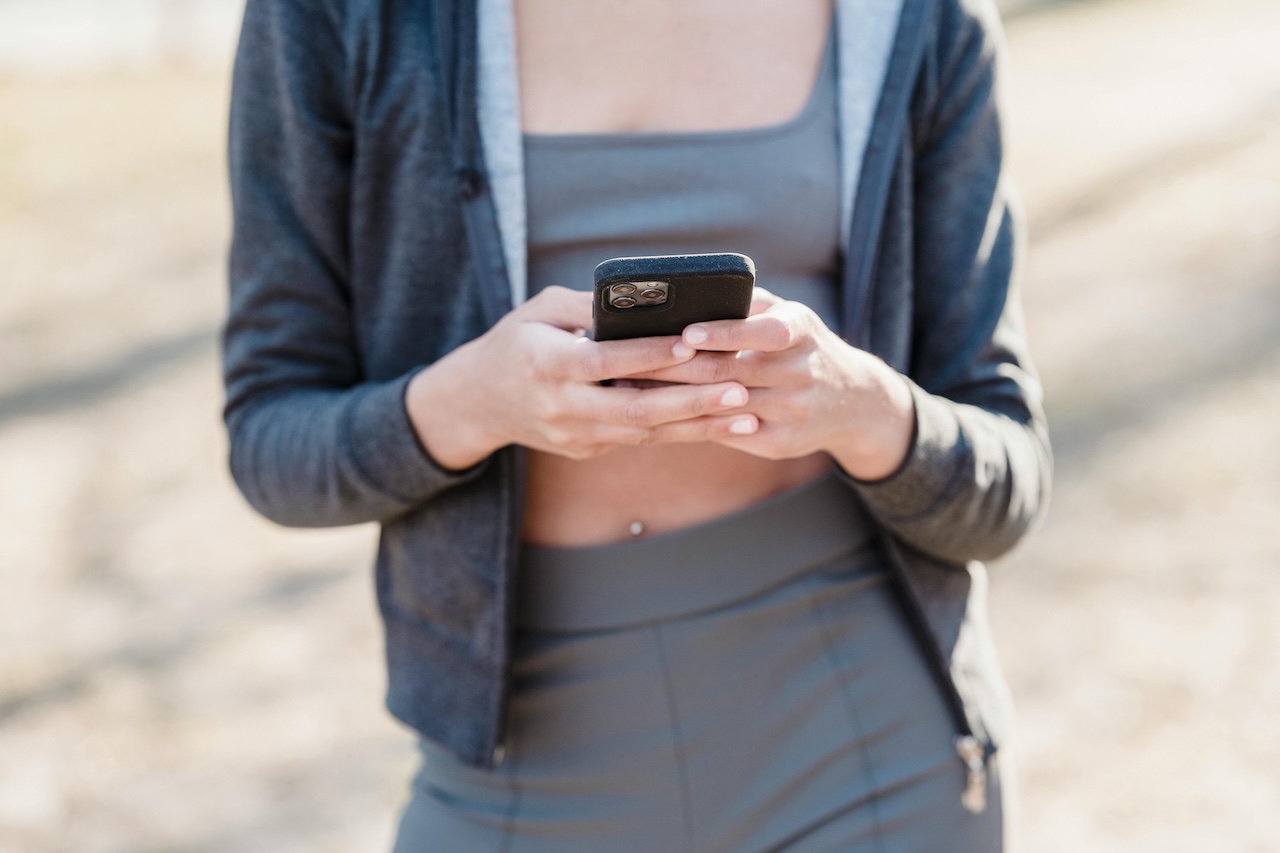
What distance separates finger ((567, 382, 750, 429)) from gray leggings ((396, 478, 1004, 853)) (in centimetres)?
28

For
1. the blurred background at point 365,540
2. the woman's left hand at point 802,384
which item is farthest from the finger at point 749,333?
the blurred background at point 365,540

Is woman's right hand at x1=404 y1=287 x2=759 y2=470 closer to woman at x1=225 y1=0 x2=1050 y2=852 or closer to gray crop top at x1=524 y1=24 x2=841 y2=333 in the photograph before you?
woman at x1=225 y1=0 x2=1050 y2=852

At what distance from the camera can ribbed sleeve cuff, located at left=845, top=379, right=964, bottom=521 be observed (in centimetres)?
120

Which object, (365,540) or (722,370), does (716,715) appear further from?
(365,540)

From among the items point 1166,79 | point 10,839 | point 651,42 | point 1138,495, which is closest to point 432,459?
point 651,42

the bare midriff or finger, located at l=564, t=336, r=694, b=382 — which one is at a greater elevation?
finger, located at l=564, t=336, r=694, b=382

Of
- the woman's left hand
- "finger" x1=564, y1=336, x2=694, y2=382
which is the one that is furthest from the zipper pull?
"finger" x1=564, y1=336, x2=694, y2=382

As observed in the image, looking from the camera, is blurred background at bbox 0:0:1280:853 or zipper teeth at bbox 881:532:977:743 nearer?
zipper teeth at bbox 881:532:977:743

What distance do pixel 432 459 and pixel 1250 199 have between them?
5.46m

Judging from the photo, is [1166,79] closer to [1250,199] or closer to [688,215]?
[1250,199]

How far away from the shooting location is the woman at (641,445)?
4.00 ft

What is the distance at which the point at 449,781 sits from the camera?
1328 millimetres

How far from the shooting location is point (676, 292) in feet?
3.07

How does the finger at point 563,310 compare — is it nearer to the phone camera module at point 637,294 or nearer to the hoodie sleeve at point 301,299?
the phone camera module at point 637,294
